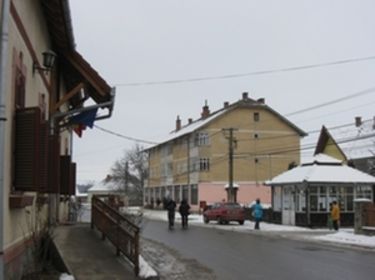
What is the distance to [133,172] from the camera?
427ft

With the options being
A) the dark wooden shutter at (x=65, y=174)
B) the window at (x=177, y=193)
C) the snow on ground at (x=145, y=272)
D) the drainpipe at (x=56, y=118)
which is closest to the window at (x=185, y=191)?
the window at (x=177, y=193)

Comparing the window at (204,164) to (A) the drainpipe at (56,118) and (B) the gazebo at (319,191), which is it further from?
(A) the drainpipe at (56,118)

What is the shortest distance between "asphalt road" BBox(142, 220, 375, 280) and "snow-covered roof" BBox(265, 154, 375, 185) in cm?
1443

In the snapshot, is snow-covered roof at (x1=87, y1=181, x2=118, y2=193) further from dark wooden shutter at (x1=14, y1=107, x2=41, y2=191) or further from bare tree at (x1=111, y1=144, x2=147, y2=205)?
dark wooden shutter at (x1=14, y1=107, x2=41, y2=191)

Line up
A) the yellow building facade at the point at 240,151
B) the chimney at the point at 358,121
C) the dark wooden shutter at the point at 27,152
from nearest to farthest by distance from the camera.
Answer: the dark wooden shutter at the point at 27,152
the chimney at the point at 358,121
the yellow building facade at the point at 240,151

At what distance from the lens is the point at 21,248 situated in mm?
10555

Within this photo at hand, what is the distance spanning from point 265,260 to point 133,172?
367 feet

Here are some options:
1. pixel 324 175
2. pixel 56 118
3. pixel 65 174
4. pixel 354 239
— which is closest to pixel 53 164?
pixel 56 118

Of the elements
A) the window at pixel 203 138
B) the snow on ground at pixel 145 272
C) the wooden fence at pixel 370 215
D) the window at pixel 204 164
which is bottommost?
the snow on ground at pixel 145 272

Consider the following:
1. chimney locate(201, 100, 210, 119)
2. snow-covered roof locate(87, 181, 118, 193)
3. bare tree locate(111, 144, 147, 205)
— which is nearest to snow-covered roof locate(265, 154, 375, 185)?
chimney locate(201, 100, 210, 119)

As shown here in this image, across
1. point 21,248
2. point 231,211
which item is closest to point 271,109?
point 231,211

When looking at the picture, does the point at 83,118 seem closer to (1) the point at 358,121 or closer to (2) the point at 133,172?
(1) the point at 358,121

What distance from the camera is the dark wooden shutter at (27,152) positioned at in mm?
9320

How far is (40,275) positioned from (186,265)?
271 inches
